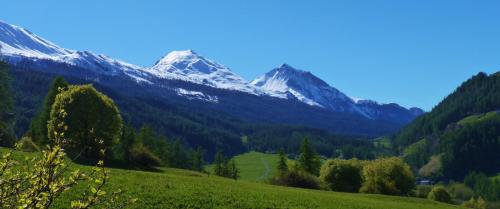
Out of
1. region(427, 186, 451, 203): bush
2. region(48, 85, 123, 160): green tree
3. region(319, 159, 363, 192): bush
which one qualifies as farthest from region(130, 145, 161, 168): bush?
region(427, 186, 451, 203): bush

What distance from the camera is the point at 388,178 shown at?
332 feet

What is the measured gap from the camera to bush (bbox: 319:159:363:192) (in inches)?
4124

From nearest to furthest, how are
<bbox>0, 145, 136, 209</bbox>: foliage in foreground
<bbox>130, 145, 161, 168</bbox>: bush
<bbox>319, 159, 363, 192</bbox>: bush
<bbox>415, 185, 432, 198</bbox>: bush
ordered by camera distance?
1. <bbox>0, 145, 136, 209</bbox>: foliage in foreground
2. <bbox>130, 145, 161, 168</bbox>: bush
3. <bbox>319, 159, 363, 192</bbox>: bush
4. <bbox>415, 185, 432, 198</bbox>: bush

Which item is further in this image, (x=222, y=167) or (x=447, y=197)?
(x=222, y=167)

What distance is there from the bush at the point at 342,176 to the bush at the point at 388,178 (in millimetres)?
2629

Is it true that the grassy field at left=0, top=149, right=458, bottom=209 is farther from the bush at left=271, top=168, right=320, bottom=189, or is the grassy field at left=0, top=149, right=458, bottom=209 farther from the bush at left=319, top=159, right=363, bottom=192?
the bush at left=319, top=159, right=363, bottom=192

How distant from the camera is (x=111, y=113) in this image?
74.3 m

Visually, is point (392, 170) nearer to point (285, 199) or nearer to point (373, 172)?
point (373, 172)

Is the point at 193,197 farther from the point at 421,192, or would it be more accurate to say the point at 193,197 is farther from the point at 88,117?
the point at 421,192

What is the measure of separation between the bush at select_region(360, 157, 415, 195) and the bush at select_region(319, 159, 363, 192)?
263cm

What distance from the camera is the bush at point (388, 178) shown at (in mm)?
99125

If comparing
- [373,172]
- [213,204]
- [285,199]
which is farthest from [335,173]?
[213,204]

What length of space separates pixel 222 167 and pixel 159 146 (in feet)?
59.0

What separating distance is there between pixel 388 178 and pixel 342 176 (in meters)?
9.13
